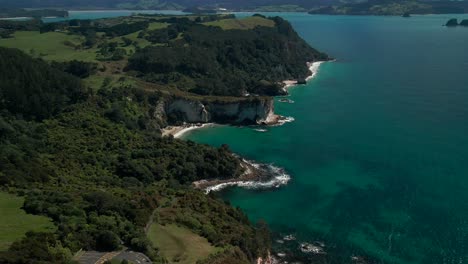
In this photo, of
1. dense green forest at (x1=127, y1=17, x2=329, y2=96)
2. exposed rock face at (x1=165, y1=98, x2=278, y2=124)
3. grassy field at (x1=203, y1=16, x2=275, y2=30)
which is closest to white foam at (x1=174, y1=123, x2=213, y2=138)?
exposed rock face at (x1=165, y1=98, x2=278, y2=124)

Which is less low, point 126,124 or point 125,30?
point 125,30

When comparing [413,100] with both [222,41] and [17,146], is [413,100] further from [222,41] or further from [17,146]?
[17,146]

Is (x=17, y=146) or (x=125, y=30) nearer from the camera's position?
(x=17, y=146)

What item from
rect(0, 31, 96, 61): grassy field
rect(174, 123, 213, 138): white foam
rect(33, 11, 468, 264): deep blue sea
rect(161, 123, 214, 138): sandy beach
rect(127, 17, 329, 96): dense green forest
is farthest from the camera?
rect(0, 31, 96, 61): grassy field

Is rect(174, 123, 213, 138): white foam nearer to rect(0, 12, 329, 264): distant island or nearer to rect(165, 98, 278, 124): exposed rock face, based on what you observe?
rect(0, 12, 329, 264): distant island

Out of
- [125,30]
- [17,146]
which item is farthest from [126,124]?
[125,30]

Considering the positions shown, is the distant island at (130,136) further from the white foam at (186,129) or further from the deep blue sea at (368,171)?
the deep blue sea at (368,171)
